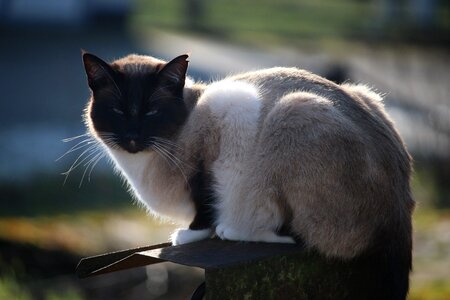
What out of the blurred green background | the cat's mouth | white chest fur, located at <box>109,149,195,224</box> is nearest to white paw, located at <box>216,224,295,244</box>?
white chest fur, located at <box>109,149,195,224</box>

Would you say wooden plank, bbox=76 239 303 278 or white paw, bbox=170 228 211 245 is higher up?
wooden plank, bbox=76 239 303 278

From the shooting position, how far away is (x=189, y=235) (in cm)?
378

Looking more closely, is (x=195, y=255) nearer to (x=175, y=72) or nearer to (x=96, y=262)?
(x=96, y=262)

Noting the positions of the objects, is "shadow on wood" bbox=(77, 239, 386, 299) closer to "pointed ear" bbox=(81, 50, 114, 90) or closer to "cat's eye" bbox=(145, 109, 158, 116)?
"cat's eye" bbox=(145, 109, 158, 116)

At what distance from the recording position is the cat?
3396 millimetres

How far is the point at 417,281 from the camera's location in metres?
6.08

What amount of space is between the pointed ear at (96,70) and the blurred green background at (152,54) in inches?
55.1

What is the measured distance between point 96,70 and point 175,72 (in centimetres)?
36

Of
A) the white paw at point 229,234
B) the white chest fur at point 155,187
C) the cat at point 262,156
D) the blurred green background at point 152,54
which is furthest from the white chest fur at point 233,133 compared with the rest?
the blurred green background at point 152,54

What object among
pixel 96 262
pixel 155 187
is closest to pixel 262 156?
pixel 155 187

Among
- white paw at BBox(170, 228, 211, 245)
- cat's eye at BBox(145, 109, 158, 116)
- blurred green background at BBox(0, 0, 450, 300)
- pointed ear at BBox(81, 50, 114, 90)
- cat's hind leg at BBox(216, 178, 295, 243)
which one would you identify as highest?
pointed ear at BBox(81, 50, 114, 90)

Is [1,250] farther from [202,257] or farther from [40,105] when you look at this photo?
[40,105]

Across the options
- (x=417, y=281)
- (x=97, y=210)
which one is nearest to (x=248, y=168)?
(x=417, y=281)

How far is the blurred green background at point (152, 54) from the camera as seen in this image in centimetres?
623
